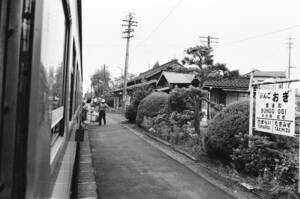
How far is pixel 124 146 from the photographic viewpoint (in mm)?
9086

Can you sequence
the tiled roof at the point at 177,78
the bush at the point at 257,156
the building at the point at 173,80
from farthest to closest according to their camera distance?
1. the tiled roof at the point at 177,78
2. the building at the point at 173,80
3. the bush at the point at 257,156

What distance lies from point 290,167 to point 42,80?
4743mm

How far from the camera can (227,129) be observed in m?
5.99

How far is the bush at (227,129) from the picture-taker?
5.96m

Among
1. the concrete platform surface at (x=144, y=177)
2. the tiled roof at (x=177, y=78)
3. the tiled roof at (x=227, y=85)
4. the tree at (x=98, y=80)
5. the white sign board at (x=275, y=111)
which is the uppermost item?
the tree at (x=98, y=80)

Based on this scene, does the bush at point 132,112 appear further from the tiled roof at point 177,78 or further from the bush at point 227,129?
the bush at point 227,129

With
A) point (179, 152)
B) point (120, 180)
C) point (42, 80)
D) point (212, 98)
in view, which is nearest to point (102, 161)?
point (120, 180)

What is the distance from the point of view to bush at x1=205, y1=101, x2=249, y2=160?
5.96 meters

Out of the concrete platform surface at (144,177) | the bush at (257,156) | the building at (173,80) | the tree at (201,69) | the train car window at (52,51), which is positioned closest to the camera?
the train car window at (52,51)

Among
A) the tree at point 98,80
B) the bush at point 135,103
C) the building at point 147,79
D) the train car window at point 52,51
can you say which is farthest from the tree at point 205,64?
the tree at point 98,80

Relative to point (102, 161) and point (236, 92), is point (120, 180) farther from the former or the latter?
point (236, 92)

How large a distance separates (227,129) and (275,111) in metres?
1.14

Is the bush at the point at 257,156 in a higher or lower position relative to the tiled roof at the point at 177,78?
lower

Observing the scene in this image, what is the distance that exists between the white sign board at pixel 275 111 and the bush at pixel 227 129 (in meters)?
0.48
